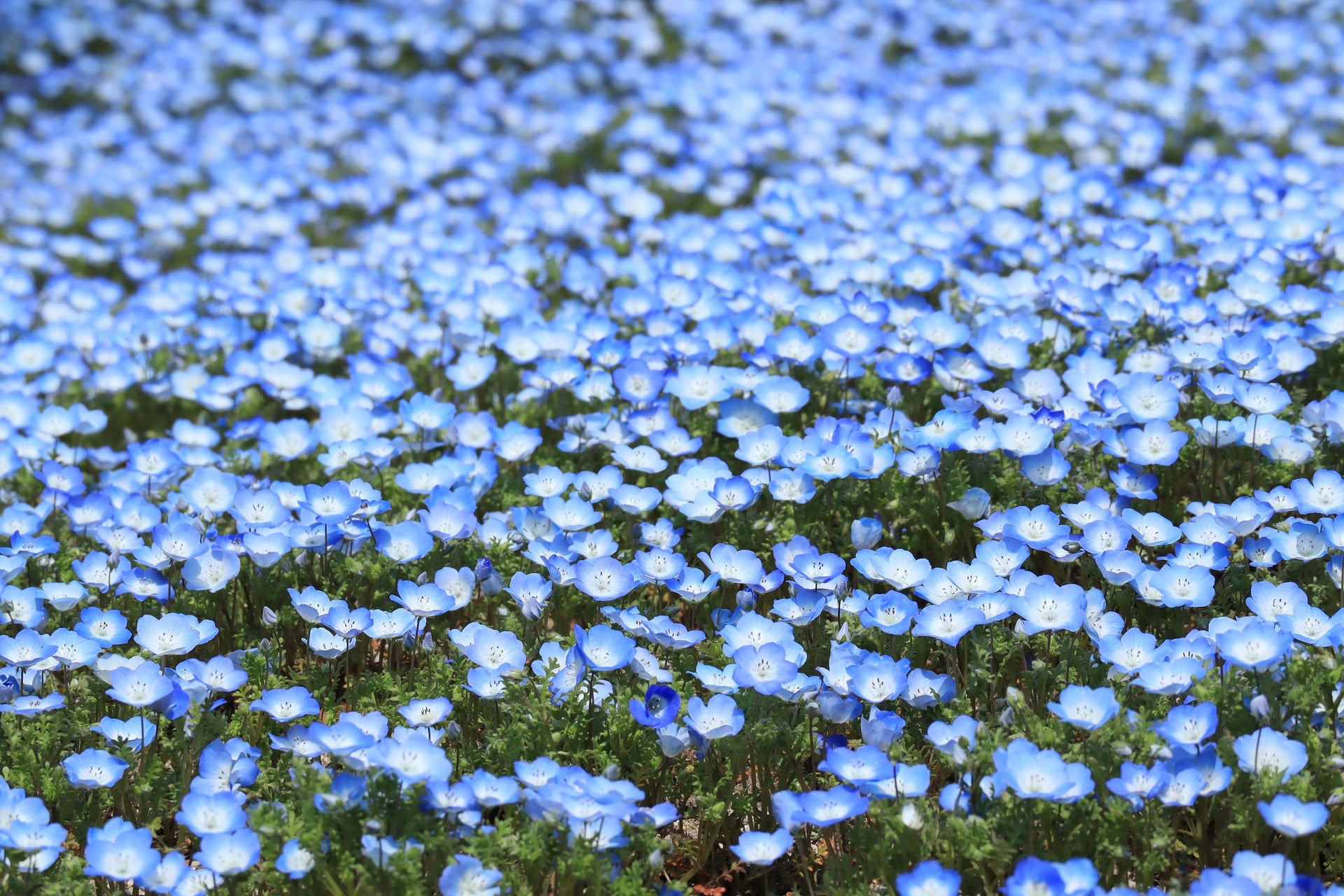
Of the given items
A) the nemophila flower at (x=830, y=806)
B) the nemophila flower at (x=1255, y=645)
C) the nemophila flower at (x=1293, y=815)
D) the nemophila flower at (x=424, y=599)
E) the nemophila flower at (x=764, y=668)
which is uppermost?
the nemophila flower at (x=1255, y=645)

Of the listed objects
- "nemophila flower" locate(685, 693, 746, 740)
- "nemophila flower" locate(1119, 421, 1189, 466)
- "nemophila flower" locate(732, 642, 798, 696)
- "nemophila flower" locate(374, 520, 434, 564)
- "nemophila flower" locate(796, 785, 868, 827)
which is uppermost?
"nemophila flower" locate(1119, 421, 1189, 466)

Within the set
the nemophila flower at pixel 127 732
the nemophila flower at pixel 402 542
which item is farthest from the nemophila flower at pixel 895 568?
the nemophila flower at pixel 127 732

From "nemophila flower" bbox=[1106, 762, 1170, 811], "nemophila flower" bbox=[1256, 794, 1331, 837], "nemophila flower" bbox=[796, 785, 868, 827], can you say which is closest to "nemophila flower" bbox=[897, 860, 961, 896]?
"nemophila flower" bbox=[796, 785, 868, 827]

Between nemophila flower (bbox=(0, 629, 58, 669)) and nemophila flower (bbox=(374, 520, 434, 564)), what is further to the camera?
nemophila flower (bbox=(374, 520, 434, 564))

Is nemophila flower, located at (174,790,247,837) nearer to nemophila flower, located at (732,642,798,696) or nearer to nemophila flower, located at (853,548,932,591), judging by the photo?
nemophila flower, located at (732,642,798,696)

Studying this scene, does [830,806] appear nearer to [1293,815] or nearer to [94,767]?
[1293,815]

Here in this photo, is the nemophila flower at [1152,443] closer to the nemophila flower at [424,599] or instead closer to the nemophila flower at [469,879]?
the nemophila flower at [424,599]
